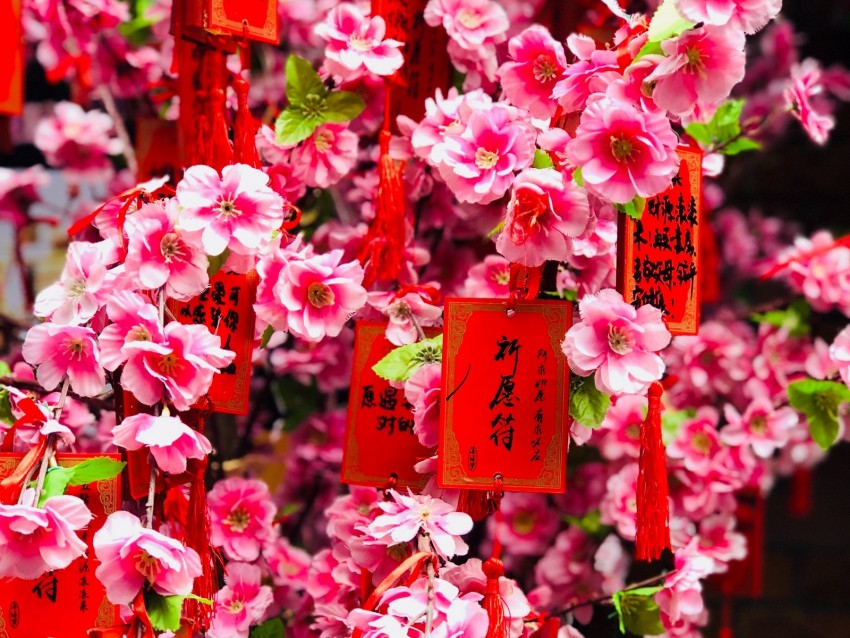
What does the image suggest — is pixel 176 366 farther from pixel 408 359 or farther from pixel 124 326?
pixel 408 359

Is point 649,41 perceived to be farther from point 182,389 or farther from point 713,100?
point 182,389

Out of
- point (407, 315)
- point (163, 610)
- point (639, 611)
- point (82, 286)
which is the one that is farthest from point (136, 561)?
point (639, 611)

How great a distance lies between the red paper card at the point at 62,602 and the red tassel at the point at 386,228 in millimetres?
353

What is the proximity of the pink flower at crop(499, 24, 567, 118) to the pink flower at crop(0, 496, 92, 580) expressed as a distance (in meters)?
0.54

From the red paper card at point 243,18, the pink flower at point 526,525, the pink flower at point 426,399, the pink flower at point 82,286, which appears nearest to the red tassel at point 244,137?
the red paper card at point 243,18

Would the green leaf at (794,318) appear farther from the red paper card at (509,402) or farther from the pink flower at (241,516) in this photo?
the pink flower at (241,516)

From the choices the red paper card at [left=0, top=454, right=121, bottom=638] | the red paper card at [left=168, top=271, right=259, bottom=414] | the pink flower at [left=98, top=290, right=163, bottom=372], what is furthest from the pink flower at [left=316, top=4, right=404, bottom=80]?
the red paper card at [left=0, top=454, right=121, bottom=638]

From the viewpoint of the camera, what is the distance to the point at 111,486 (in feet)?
2.94

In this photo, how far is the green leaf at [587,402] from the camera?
897 millimetres

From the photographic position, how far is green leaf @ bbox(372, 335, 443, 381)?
3.16 ft

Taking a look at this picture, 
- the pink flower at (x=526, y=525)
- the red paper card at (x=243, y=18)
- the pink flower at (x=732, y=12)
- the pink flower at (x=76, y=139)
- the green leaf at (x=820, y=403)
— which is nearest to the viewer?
the pink flower at (x=732, y=12)

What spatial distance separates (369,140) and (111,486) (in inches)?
23.7

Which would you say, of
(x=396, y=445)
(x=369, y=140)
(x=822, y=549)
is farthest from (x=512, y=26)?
(x=822, y=549)

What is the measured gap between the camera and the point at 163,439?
799 millimetres
